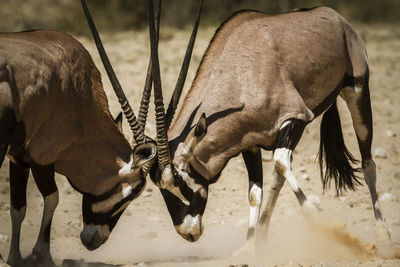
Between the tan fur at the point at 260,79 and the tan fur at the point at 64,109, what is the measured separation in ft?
1.91

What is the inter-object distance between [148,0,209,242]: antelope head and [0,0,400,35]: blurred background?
9.01 meters

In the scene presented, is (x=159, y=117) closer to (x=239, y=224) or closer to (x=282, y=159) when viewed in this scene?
(x=282, y=159)

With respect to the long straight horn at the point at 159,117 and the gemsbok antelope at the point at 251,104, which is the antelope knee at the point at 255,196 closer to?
the gemsbok antelope at the point at 251,104

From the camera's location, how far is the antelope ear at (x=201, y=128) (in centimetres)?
625

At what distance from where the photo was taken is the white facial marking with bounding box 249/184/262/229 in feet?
22.4

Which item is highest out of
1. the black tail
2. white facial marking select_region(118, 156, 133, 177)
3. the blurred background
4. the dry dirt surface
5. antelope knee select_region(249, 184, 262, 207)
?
white facial marking select_region(118, 156, 133, 177)

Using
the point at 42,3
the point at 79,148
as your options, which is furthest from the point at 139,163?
the point at 42,3

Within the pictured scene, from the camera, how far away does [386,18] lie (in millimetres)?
19281

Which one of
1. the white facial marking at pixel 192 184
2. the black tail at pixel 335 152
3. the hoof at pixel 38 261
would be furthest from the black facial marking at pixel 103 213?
the black tail at pixel 335 152

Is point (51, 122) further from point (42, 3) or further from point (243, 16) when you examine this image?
point (42, 3)

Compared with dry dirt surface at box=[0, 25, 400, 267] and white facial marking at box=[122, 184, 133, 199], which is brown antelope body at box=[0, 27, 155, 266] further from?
dry dirt surface at box=[0, 25, 400, 267]

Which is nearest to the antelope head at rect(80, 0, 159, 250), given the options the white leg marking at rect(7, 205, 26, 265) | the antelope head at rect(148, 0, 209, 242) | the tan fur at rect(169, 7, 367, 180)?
the antelope head at rect(148, 0, 209, 242)

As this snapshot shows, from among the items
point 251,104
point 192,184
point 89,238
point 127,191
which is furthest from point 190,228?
point 251,104

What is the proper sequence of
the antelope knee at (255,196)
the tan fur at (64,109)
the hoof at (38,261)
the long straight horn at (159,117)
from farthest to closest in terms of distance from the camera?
the antelope knee at (255,196) < the hoof at (38,261) < the long straight horn at (159,117) < the tan fur at (64,109)
